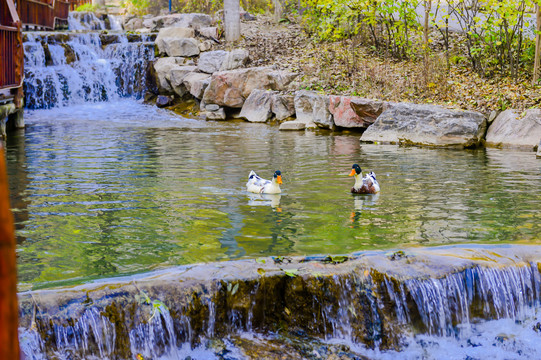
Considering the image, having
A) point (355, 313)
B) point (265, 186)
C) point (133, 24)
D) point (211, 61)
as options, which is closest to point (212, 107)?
point (211, 61)

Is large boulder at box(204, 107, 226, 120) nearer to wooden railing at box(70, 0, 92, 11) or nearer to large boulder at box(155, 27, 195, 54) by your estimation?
large boulder at box(155, 27, 195, 54)

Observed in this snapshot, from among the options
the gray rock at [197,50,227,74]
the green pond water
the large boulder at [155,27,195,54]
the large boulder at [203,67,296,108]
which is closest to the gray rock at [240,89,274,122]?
the large boulder at [203,67,296,108]

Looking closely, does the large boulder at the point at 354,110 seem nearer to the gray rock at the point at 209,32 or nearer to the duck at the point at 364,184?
the duck at the point at 364,184

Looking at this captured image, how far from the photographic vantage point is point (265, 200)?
8.34 metres

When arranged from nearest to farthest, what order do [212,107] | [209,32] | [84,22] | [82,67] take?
[212,107], [82,67], [209,32], [84,22]

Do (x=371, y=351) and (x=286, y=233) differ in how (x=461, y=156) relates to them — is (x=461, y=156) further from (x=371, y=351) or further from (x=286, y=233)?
A: (x=371, y=351)

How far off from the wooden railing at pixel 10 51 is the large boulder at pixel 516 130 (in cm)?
1177

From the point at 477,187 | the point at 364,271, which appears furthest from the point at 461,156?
the point at 364,271

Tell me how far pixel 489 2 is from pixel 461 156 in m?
5.60

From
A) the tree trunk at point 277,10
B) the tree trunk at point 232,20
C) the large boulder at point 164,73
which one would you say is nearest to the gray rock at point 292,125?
the large boulder at point 164,73

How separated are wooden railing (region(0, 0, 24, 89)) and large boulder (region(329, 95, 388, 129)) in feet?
28.7

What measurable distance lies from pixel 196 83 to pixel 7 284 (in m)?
21.4

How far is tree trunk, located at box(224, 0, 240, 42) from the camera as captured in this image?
78.7 feet

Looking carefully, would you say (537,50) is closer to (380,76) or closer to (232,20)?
(380,76)
